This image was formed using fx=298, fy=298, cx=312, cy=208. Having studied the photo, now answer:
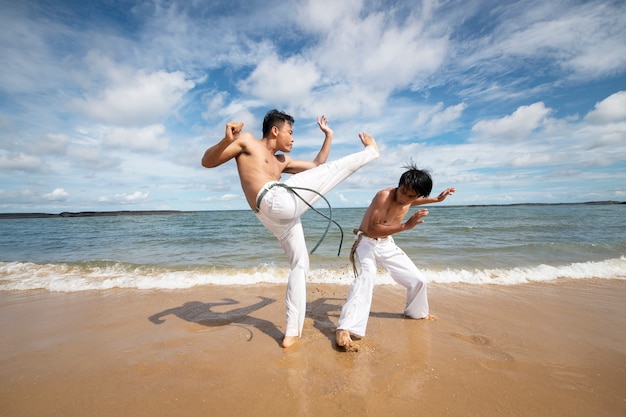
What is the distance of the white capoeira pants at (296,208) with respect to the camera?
279 centimetres

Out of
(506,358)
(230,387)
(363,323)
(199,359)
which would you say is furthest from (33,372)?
(506,358)

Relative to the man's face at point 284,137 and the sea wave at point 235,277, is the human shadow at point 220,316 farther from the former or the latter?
the man's face at point 284,137

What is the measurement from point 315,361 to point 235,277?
167 inches

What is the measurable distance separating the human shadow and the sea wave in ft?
4.79

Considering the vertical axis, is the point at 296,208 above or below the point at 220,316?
above

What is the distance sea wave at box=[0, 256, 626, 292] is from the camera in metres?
6.14

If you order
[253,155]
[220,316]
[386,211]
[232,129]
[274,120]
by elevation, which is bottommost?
[220,316]

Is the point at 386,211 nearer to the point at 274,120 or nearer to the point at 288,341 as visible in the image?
the point at 274,120

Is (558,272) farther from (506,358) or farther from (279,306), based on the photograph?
(279,306)

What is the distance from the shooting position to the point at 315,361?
2.79 meters

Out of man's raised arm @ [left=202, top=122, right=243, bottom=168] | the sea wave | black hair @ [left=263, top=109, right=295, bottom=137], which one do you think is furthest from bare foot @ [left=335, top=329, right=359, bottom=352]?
the sea wave

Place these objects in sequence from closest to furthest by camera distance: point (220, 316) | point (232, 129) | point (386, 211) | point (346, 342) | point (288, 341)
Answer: point (232, 129)
point (346, 342)
point (288, 341)
point (386, 211)
point (220, 316)

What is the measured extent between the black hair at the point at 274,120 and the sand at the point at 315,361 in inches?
91.2

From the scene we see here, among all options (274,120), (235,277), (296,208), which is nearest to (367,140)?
(274,120)
